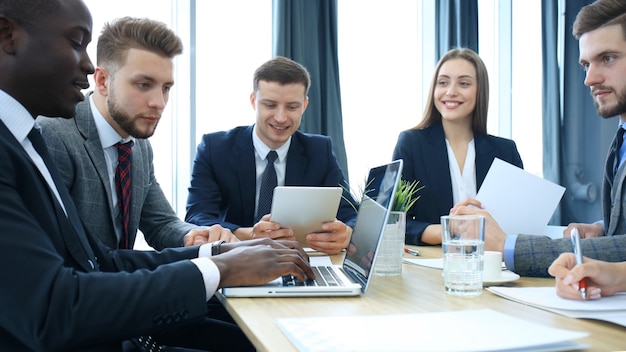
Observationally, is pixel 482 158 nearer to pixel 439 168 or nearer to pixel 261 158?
pixel 439 168

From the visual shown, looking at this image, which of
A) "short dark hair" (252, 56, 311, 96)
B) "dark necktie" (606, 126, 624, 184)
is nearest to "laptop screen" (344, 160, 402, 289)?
"dark necktie" (606, 126, 624, 184)

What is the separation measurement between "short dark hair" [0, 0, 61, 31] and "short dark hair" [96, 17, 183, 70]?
3.48 feet

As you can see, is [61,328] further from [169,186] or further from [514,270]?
[169,186]

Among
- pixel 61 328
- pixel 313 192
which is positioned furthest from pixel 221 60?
pixel 61 328

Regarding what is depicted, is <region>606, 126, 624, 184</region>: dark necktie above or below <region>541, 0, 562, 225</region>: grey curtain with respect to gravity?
below

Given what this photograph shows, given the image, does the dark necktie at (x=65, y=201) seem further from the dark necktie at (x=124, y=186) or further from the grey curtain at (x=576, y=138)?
the grey curtain at (x=576, y=138)

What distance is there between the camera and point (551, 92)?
4.36m

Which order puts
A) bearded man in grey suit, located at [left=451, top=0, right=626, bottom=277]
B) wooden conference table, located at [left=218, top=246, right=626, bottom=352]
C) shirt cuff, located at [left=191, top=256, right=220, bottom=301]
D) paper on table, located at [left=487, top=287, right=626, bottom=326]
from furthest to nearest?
1. bearded man in grey suit, located at [left=451, top=0, right=626, bottom=277]
2. shirt cuff, located at [left=191, top=256, right=220, bottom=301]
3. paper on table, located at [left=487, top=287, right=626, bottom=326]
4. wooden conference table, located at [left=218, top=246, right=626, bottom=352]

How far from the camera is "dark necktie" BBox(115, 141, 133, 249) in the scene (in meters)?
2.07

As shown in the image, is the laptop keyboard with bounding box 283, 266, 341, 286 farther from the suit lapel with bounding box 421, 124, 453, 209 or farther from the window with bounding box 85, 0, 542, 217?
the window with bounding box 85, 0, 542, 217

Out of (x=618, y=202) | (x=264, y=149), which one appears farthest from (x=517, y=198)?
(x=264, y=149)

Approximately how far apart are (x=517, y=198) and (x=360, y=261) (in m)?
0.81

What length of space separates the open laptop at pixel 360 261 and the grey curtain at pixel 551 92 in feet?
10.7

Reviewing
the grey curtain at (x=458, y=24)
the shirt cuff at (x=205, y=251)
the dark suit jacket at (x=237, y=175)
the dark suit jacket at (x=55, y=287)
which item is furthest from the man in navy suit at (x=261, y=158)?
the grey curtain at (x=458, y=24)
